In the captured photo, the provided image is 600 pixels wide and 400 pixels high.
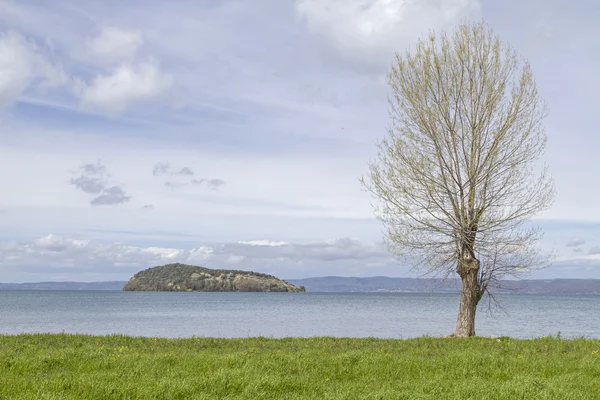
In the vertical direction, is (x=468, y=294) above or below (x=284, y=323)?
above

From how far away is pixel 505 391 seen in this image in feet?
36.6

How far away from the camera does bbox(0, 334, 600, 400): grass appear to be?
423 inches

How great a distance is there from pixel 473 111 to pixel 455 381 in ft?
52.0

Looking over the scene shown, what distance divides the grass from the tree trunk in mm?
6422

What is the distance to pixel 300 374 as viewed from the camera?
517 inches

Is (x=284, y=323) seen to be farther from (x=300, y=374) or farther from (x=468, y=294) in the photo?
(x=300, y=374)

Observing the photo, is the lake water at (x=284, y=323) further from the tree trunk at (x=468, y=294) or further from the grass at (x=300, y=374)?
the grass at (x=300, y=374)

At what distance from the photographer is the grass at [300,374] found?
10734 mm

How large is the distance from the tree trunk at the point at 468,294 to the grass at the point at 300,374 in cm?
642

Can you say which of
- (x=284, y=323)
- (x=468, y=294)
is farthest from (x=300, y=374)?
(x=284, y=323)

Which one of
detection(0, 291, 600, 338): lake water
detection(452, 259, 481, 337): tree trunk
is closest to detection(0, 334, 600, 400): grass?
detection(452, 259, 481, 337): tree trunk

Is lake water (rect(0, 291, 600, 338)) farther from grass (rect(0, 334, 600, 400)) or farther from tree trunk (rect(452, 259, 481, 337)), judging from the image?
grass (rect(0, 334, 600, 400))

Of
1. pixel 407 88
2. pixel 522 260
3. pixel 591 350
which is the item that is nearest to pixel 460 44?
pixel 407 88

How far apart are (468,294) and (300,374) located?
1478cm
